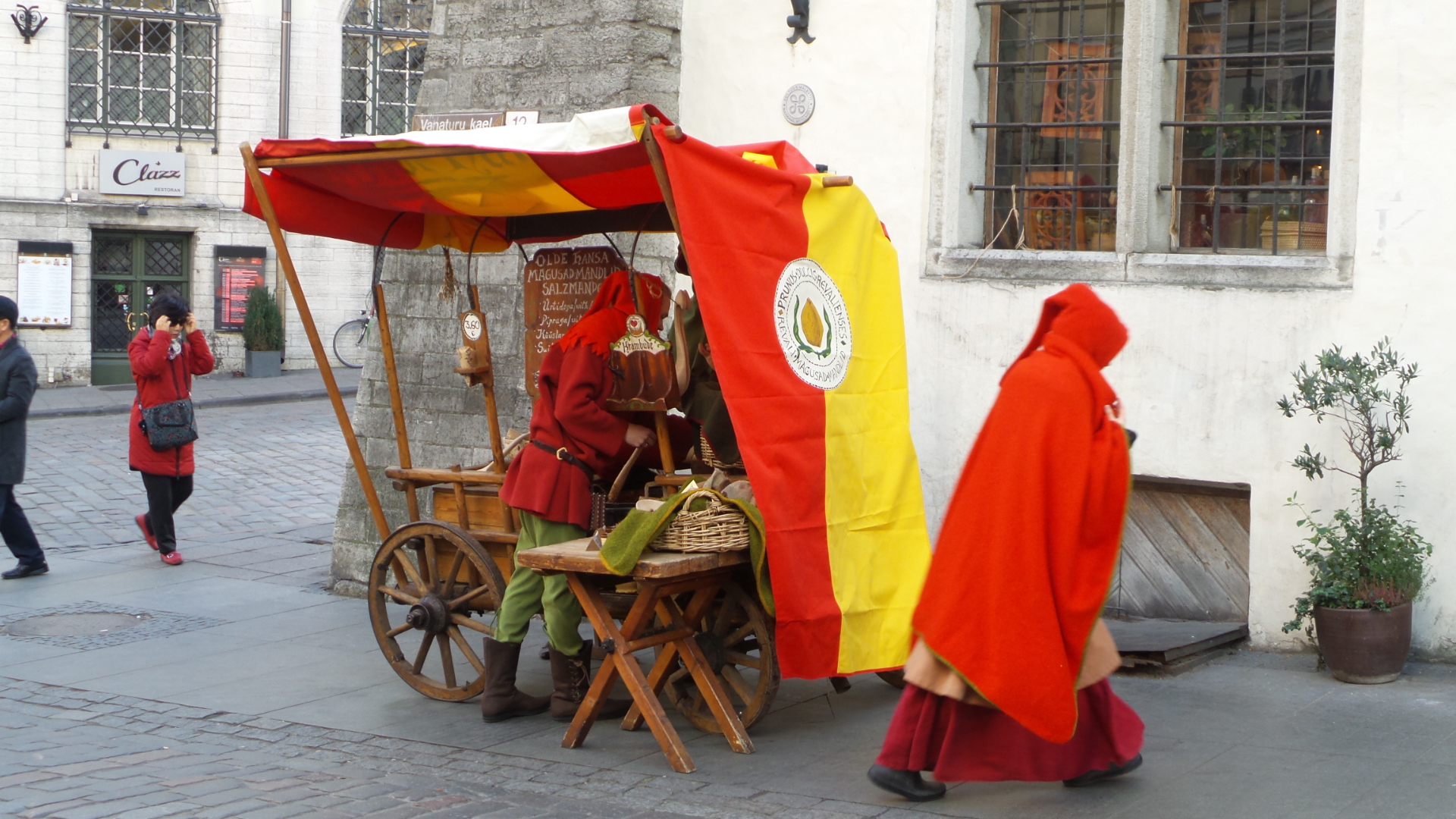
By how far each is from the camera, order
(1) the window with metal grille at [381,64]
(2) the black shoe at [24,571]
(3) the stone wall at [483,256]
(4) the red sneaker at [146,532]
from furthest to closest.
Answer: (1) the window with metal grille at [381,64]
(4) the red sneaker at [146,532]
(2) the black shoe at [24,571]
(3) the stone wall at [483,256]

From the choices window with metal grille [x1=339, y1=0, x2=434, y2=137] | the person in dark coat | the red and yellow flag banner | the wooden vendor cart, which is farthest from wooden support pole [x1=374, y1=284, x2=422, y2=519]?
window with metal grille [x1=339, y1=0, x2=434, y2=137]

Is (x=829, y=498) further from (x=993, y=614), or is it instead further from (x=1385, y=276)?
(x=1385, y=276)

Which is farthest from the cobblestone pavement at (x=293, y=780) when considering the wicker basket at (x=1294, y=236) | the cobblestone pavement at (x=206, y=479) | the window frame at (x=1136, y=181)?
the cobblestone pavement at (x=206, y=479)

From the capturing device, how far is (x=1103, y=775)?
511cm

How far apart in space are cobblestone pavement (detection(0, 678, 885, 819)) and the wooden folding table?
242 millimetres

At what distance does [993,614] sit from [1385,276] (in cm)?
312

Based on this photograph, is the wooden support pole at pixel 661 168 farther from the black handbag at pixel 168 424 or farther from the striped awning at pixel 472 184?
the black handbag at pixel 168 424

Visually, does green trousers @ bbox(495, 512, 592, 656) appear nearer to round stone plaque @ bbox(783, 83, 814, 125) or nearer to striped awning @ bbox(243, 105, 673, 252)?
striped awning @ bbox(243, 105, 673, 252)

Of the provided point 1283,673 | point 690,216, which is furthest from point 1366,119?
point 690,216

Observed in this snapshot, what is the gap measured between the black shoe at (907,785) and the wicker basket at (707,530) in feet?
3.39

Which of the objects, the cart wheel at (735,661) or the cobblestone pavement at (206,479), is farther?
the cobblestone pavement at (206,479)

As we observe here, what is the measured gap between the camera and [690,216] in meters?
5.34

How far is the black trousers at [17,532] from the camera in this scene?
920 cm

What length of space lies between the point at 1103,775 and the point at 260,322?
20.3 meters
